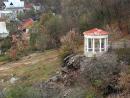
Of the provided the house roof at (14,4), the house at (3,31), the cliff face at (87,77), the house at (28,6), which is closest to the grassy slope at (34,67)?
the cliff face at (87,77)

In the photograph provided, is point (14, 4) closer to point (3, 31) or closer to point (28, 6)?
point (28, 6)

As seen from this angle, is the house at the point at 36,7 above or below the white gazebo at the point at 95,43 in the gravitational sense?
below

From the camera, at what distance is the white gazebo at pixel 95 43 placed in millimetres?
31703

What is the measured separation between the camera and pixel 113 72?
93.8 feet

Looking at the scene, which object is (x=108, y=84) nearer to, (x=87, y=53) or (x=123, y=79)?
(x=123, y=79)

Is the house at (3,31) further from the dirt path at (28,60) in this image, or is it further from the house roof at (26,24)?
the dirt path at (28,60)

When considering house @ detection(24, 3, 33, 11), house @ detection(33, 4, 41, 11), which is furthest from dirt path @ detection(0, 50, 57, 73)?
house @ detection(24, 3, 33, 11)

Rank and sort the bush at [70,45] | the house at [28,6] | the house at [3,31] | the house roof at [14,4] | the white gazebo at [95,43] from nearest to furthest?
the white gazebo at [95,43]
the bush at [70,45]
the house at [3,31]
the house at [28,6]
the house roof at [14,4]

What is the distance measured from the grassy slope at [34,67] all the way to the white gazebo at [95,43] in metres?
2.43

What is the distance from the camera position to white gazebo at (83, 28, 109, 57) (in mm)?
31703

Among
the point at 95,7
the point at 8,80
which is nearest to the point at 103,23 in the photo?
the point at 95,7

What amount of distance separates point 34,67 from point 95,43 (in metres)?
5.01

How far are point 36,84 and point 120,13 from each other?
11.3m

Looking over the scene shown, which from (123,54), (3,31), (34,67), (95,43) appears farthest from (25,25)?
(123,54)
